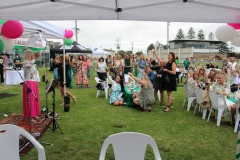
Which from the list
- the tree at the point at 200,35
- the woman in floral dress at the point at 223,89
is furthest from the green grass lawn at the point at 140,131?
the tree at the point at 200,35

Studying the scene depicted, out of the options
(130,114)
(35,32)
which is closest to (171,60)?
(130,114)

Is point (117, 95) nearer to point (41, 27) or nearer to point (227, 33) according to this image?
point (41, 27)

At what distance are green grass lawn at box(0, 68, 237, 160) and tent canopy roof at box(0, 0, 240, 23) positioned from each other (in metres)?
2.28

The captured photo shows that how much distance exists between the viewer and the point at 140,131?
478cm

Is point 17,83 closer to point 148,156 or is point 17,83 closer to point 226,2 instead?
point 148,156

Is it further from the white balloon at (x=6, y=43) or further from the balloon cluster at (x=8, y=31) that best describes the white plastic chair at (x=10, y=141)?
the white balloon at (x=6, y=43)

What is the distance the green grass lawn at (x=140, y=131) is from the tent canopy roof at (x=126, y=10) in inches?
89.6

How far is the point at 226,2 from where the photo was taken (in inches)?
115

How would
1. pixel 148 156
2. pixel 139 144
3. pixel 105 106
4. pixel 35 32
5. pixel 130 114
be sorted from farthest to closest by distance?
pixel 105 106 < pixel 35 32 < pixel 130 114 < pixel 148 156 < pixel 139 144

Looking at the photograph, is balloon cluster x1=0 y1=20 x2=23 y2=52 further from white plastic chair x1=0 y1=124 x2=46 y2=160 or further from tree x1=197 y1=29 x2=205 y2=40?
tree x1=197 y1=29 x2=205 y2=40

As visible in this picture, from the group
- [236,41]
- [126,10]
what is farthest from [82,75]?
[236,41]

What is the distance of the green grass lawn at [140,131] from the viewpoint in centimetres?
362

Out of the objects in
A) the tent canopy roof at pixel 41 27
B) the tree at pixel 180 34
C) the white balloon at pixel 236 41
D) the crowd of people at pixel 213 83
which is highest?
the tree at pixel 180 34

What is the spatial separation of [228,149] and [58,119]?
3.95m
